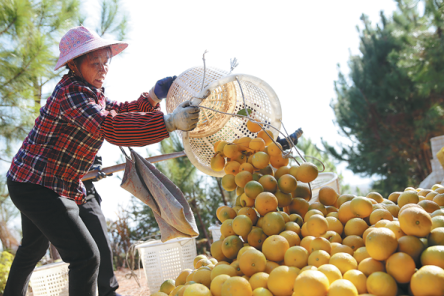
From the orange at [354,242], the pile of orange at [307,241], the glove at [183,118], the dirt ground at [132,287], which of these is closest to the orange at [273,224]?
the pile of orange at [307,241]

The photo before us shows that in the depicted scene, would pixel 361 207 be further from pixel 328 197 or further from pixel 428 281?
pixel 428 281

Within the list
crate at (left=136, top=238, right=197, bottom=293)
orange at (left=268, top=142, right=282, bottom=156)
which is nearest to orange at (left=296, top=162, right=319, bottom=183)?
orange at (left=268, top=142, right=282, bottom=156)

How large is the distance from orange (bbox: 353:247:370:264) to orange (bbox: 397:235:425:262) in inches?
3.6

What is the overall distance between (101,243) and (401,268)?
145 cm

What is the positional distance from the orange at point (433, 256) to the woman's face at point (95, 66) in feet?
4.70

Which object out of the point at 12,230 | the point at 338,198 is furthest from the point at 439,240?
the point at 12,230

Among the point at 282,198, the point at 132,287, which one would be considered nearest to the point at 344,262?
the point at 282,198

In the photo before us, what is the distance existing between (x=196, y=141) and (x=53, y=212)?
783mm

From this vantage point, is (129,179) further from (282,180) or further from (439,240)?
(439,240)

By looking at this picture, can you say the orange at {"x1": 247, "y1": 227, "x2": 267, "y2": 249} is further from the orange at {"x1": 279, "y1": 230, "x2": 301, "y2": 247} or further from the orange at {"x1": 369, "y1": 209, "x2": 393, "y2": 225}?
the orange at {"x1": 369, "y1": 209, "x2": 393, "y2": 225}

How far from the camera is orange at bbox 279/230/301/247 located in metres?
1.09

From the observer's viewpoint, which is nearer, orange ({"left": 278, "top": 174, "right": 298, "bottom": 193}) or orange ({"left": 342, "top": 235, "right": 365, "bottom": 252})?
orange ({"left": 342, "top": 235, "right": 365, "bottom": 252})

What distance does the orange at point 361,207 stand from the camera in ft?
3.74

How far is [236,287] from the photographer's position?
91 centimetres
